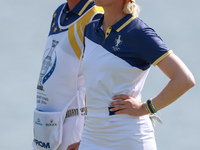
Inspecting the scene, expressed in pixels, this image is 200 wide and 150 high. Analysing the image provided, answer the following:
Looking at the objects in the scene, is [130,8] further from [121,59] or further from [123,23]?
[121,59]

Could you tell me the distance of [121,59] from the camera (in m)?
3.27

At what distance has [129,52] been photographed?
326cm

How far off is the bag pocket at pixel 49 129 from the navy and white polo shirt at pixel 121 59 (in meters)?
0.61

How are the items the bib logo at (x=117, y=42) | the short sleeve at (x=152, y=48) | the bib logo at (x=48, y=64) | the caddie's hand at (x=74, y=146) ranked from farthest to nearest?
the bib logo at (x=48, y=64), the caddie's hand at (x=74, y=146), the bib logo at (x=117, y=42), the short sleeve at (x=152, y=48)

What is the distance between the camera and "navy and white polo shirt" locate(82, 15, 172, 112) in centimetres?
322

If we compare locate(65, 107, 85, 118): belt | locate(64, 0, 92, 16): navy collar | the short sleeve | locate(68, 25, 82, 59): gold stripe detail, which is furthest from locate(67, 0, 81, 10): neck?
the short sleeve

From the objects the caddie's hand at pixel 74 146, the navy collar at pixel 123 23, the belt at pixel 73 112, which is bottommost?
the caddie's hand at pixel 74 146

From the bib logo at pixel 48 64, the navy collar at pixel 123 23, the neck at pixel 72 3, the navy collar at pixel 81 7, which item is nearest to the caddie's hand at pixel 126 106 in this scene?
the navy collar at pixel 123 23

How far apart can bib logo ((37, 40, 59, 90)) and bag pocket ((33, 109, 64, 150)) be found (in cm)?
21

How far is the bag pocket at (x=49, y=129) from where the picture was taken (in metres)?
3.98

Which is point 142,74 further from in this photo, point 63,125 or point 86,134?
point 63,125

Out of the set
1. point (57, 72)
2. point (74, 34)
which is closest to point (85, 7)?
point (74, 34)

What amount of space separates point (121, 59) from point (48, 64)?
884 millimetres

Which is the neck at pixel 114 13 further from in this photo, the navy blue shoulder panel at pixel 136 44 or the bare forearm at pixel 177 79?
the bare forearm at pixel 177 79
